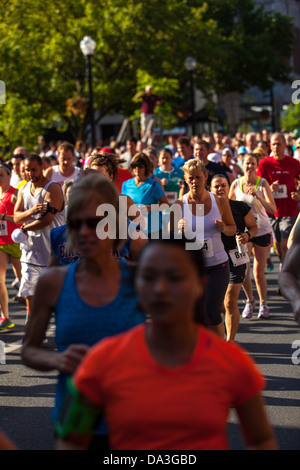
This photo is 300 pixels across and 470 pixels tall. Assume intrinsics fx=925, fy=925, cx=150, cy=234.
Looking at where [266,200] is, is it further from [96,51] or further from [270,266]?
[96,51]

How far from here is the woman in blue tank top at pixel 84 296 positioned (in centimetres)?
314

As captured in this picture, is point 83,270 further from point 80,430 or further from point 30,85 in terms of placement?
point 30,85

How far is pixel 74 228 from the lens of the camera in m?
3.24

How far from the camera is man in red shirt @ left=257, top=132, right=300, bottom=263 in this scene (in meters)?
12.1

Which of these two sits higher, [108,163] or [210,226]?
[108,163]

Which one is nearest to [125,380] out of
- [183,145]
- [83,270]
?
[83,270]

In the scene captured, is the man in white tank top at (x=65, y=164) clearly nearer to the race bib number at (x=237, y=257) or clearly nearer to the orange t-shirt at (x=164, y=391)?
the race bib number at (x=237, y=257)

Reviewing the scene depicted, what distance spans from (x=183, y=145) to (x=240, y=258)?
249 inches

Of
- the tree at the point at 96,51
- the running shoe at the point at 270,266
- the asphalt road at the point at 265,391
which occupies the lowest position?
the asphalt road at the point at 265,391

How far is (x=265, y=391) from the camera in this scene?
6.96m

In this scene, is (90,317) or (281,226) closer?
(90,317)

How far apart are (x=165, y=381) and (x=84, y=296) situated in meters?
0.83

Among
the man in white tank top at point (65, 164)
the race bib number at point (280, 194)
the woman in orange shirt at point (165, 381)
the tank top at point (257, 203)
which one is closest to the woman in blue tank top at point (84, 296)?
the woman in orange shirt at point (165, 381)

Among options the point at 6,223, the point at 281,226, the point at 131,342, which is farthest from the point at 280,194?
the point at 131,342
